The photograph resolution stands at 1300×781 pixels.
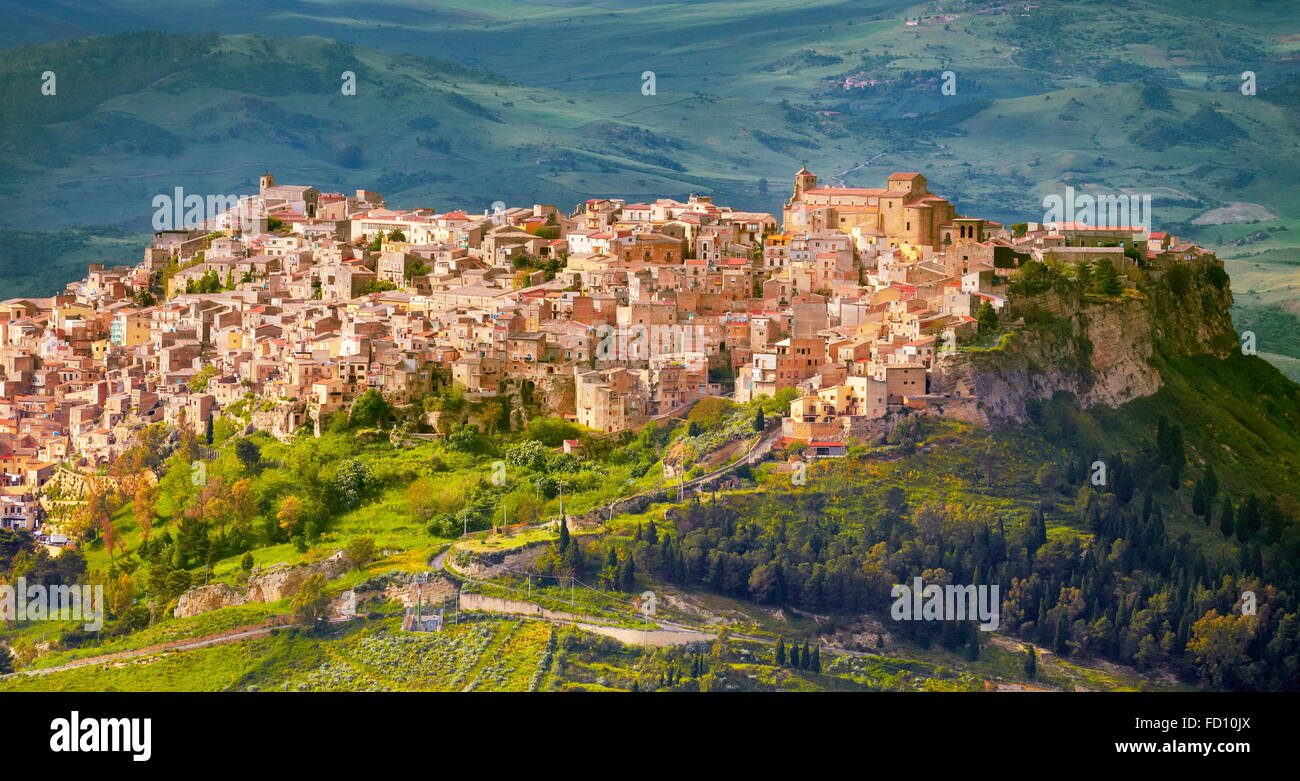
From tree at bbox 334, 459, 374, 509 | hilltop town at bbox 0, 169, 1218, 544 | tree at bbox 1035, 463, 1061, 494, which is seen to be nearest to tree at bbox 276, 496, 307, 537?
tree at bbox 334, 459, 374, 509

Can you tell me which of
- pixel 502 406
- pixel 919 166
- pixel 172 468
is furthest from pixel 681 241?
pixel 919 166

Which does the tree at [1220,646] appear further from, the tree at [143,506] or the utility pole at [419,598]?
the tree at [143,506]

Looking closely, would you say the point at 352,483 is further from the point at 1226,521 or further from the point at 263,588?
the point at 1226,521

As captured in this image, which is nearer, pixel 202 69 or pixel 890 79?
pixel 202 69

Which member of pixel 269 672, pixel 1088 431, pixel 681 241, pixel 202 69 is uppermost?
pixel 202 69

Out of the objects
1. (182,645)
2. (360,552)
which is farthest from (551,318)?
(182,645)

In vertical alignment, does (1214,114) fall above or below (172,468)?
above

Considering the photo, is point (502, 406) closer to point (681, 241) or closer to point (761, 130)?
point (681, 241)
